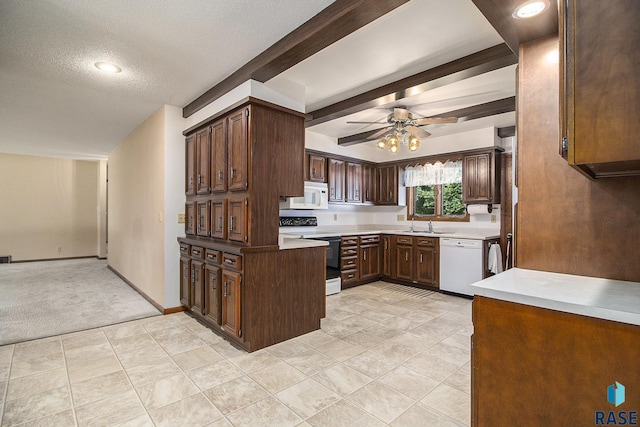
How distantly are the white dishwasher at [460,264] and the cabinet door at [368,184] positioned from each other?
66.0 inches

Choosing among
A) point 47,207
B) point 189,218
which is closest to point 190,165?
point 189,218

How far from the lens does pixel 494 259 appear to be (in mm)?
4363

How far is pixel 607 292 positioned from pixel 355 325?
7.83ft

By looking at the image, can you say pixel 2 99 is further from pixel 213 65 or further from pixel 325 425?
pixel 325 425

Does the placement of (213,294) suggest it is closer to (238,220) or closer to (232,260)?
(232,260)

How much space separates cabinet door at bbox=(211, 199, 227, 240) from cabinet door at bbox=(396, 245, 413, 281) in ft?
10.3

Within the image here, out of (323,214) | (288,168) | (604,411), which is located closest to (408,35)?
(288,168)

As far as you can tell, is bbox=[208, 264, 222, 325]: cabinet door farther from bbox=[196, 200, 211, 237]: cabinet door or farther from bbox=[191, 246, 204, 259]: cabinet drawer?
bbox=[196, 200, 211, 237]: cabinet door

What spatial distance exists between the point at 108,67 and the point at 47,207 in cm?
637

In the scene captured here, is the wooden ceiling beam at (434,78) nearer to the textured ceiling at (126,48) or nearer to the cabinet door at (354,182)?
the textured ceiling at (126,48)

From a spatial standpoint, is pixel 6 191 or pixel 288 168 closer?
pixel 288 168

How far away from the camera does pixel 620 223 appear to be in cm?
146

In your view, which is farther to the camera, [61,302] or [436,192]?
[436,192]

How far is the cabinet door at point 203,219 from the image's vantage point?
3.35 metres
